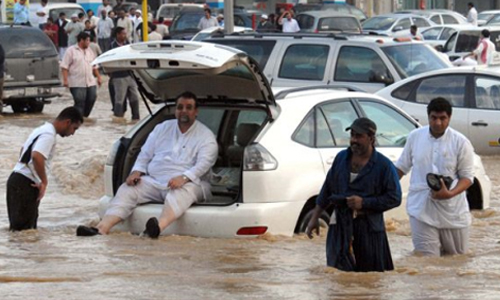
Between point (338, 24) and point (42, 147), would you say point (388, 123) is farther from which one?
point (338, 24)

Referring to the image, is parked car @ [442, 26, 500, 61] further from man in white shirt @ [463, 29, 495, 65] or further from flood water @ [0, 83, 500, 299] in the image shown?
flood water @ [0, 83, 500, 299]

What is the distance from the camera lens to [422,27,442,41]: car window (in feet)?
120

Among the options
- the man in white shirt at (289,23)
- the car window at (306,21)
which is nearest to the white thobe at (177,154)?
the man in white shirt at (289,23)

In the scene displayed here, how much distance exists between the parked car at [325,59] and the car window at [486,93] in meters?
2.04

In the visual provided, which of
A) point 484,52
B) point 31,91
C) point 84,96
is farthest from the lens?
point 484,52

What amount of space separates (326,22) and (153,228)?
2646cm

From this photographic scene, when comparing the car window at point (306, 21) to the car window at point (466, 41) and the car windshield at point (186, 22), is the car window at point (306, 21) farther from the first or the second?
the car window at point (466, 41)

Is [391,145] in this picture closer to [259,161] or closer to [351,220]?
[259,161]

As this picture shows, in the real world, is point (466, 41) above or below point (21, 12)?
below

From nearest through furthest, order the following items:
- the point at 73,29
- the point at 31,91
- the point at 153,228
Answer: the point at 153,228
the point at 31,91
the point at 73,29

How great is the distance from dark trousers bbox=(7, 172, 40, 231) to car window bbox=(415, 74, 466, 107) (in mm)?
7605

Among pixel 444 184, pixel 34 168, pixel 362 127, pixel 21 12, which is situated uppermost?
pixel 362 127

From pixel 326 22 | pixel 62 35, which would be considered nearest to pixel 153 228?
pixel 326 22

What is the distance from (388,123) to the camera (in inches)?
454
